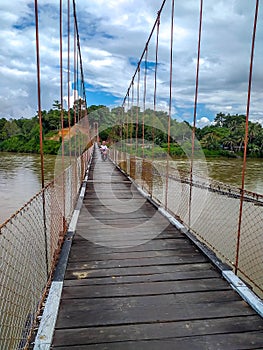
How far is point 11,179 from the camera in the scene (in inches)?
456

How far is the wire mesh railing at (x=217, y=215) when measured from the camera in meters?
3.47

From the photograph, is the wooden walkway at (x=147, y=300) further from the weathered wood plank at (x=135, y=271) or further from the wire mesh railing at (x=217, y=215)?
the wire mesh railing at (x=217, y=215)

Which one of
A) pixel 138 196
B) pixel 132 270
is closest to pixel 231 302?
pixel 132 270

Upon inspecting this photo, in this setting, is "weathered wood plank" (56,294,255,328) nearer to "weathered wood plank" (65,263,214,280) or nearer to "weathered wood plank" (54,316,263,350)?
"weathered wood plank" (54,316,263,350)

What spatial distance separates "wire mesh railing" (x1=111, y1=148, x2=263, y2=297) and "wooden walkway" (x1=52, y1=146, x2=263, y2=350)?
1.00 metres

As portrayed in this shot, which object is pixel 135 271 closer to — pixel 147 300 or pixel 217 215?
pixel 147 300

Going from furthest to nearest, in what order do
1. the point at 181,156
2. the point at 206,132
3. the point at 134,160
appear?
the point at 206,132 → the point at 181,156 → the point at 134,160

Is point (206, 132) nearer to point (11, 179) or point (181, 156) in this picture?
point (181, 156)

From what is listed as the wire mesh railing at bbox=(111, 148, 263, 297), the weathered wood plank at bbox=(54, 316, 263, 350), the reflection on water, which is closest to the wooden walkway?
the weathered wood plank at bbox=(54, 316, 263, 350)

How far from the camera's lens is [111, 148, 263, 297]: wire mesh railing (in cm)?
347

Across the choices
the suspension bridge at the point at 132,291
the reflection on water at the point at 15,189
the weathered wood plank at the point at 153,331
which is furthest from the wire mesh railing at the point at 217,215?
the reflection on water at the point at 15,189

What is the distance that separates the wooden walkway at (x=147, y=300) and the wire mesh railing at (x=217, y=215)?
3.27 feet

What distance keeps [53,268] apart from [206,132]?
32.4 m

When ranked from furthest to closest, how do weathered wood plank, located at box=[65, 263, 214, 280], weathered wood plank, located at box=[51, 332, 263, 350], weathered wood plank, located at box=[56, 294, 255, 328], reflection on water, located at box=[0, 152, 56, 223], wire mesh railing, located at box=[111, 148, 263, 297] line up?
reflection on water, located at box=[0, 152, 56, 223] < wire mesh railing, located at box=[111, 148, 263, 297] < weathered wood plank, located at box=[65, 263, 214, 280] < weathered wood plank, located at box=[56, 294, 255, 328] < weathered wood plank, located at box=[51, 332, 263, 350]
